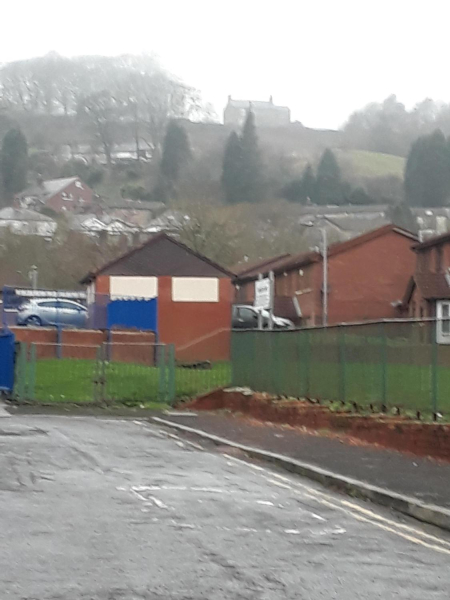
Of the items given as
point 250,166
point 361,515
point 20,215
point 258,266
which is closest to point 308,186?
point 250,166

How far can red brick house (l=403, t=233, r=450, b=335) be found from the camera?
5359 centimetres

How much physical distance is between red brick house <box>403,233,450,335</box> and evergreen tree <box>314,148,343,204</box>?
2327 inches

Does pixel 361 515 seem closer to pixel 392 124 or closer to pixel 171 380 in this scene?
pixel 171 380

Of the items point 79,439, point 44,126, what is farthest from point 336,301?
point 44,126

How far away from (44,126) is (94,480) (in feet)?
385

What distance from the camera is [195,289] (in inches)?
1884

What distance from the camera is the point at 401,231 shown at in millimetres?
60219

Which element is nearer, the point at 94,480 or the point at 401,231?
the point at 94,480

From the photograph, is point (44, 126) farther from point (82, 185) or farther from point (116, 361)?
point (116, 361)

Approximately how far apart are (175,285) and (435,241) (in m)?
14.7

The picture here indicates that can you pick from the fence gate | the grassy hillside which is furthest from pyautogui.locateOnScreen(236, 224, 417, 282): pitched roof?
the grassy hillside

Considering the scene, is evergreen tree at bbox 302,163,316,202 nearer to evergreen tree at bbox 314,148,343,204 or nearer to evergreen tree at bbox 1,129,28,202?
evergreen tree at bbox 314,148,343,204

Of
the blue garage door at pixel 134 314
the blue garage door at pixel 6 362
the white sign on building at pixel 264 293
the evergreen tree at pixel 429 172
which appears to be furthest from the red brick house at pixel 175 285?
the evergreen tree at pixel 429 172

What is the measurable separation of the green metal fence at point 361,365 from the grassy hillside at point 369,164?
342 feet
